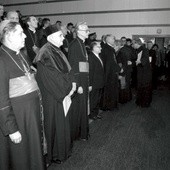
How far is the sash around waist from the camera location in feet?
7.48

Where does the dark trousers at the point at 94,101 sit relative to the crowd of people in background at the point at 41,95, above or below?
below

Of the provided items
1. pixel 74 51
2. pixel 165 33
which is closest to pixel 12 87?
pixel 74 51

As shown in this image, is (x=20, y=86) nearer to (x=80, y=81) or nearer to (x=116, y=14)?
(x=80, y=81)

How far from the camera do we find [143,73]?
5.83 metres

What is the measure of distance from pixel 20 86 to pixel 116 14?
718cm

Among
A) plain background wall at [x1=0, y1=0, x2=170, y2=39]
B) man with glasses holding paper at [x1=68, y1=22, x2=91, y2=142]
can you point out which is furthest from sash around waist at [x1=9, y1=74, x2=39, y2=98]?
plain background wall at [x1=0, y1=0, x2=170, y2=39]

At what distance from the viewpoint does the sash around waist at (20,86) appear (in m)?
2.28

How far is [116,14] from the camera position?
348 inches

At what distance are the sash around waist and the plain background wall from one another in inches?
270

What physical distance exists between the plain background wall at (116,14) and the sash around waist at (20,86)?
22.5 feet

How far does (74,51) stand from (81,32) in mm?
314

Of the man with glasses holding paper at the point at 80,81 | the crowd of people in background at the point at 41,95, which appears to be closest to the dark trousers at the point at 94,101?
the crowd of people in background at the point at 41,95

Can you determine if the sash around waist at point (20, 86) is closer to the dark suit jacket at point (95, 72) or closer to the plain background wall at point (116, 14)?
the dark suit jacket at point (95, 72)

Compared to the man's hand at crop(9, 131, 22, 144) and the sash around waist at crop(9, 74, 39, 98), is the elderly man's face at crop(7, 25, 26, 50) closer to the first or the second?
the sash around waist at crop(9, 74, 39, 98)
